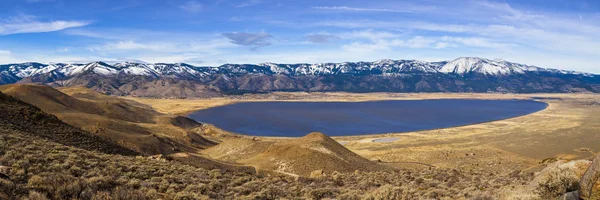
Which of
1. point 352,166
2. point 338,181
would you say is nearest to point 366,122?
point 352,166

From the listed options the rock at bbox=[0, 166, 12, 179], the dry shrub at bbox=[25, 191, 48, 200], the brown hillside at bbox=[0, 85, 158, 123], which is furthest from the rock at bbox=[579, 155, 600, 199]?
the brown hillside at bbox=[0, 85, 158, 123]

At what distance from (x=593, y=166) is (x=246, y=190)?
1053 centimetres

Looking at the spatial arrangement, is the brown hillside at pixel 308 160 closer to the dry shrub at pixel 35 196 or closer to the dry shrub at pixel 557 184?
the dry shrub at pixel 557 184

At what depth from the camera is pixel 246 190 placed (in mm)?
13852

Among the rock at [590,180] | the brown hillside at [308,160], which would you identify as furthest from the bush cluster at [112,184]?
the brown hillside at [308,160]

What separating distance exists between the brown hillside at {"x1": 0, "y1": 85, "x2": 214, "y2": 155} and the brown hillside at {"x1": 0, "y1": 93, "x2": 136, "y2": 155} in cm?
945

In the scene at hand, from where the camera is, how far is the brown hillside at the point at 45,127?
22862 millimetres

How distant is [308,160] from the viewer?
31.3 metres

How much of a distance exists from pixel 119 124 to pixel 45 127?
23.2m

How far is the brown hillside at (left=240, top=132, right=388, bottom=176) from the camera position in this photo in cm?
3027

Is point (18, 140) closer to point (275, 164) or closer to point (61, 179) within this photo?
point (61, 179)

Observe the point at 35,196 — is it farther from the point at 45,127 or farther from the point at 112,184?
the point at 45,127

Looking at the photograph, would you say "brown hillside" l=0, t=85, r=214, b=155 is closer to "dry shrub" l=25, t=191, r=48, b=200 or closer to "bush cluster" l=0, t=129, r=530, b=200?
"bush cluster" l=0, t=129, r=530, b=200

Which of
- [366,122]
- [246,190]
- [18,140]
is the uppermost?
[18,140]
